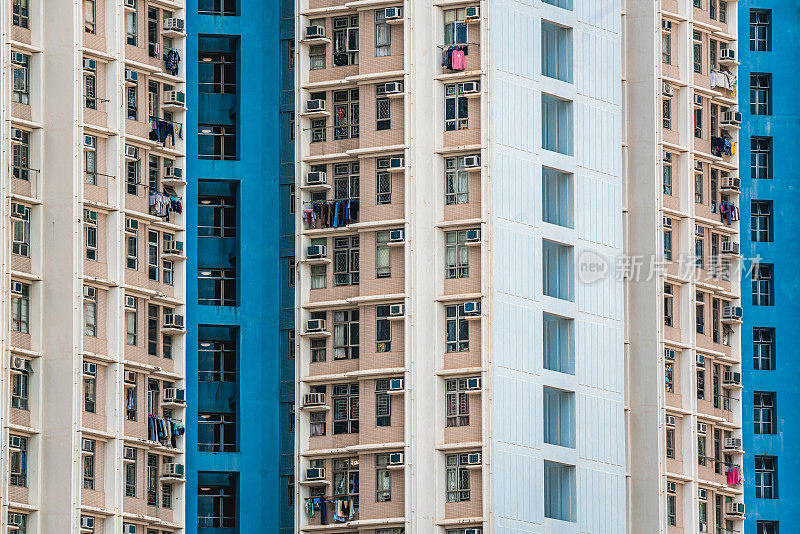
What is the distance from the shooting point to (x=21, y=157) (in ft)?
213

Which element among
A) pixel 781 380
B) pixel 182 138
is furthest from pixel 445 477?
pixel 781 380

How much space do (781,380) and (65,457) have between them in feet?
84.0

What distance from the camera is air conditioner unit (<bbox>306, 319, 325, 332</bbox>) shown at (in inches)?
2771

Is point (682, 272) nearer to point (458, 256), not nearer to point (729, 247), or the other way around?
point (729, 247)

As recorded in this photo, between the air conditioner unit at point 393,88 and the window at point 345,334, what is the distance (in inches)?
224

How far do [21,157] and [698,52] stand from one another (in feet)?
71.0

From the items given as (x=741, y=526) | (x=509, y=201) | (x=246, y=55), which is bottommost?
(x=741, y=526)

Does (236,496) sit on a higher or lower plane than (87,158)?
lower

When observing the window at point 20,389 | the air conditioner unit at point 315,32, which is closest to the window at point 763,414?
the air conditioner unit at point 315,32

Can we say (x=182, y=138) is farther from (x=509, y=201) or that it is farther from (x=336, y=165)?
(x=509, y=201)

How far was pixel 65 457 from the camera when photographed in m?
64.2

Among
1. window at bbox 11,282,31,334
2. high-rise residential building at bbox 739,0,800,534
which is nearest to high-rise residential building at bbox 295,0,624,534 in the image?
window at bbox 11,282,31,334

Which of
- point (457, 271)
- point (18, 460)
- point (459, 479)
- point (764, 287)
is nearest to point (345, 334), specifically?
point (457, 271)

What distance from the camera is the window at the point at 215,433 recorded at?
71.6m
